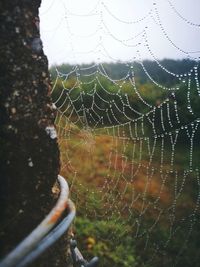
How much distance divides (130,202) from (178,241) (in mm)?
1265

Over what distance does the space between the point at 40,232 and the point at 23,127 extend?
0.36 m

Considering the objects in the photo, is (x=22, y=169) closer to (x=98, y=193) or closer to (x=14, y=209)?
(x=14, y=209)

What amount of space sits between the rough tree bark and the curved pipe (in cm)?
7

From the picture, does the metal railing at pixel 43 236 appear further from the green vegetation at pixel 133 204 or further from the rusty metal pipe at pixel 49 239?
the green vegetation at pixel 133 204

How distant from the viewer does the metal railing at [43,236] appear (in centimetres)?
133

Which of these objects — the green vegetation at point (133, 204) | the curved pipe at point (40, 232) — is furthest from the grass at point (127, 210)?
the curved pipe at point (40, 232)

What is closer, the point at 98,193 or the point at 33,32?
the point at 33,32

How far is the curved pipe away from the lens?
1.32m

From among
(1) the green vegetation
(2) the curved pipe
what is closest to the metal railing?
(2) the curved pipe

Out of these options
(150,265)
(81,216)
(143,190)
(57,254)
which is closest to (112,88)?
(143,190)

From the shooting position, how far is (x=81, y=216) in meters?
6.88

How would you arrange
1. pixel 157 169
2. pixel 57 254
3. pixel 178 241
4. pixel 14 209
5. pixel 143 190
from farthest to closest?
1. pixel 157 169
2. pixel 143 190
3. pixel 178 241
4. pixel 57 254
5. pixel 14 209

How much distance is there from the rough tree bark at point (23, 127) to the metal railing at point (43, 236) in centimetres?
8

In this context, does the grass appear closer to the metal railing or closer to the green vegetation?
the green vegetation
